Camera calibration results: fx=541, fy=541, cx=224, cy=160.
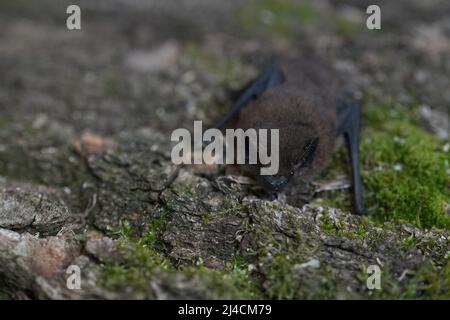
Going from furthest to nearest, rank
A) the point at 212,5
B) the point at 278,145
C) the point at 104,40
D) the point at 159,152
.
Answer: the point at 212,5
the point at 104,40
the point at 159,152
the point at 278,145

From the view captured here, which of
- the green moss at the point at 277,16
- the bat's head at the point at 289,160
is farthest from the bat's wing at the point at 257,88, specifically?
the green moss at the point at 277,16

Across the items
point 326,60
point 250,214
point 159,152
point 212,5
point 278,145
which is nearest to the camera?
point 250,214

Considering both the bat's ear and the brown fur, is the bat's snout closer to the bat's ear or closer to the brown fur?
the brown fur
